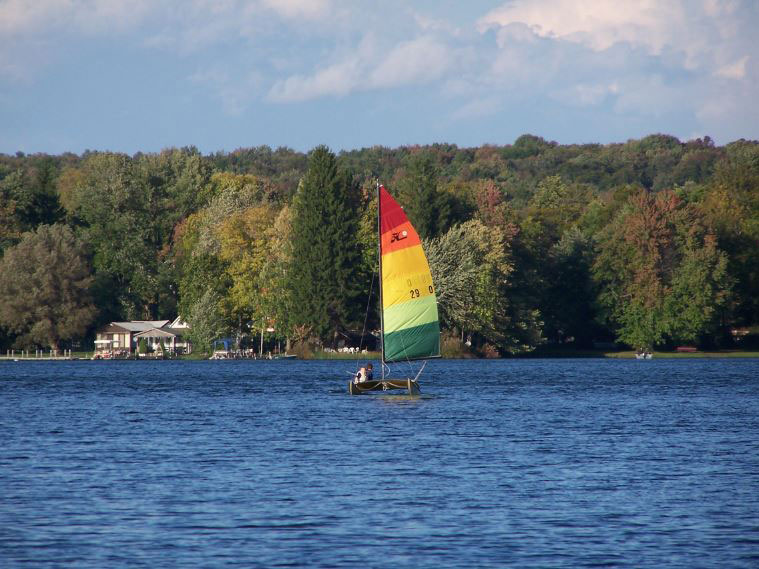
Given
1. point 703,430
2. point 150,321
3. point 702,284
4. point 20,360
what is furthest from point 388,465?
point 150,321

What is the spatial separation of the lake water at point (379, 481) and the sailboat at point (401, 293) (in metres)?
2.44

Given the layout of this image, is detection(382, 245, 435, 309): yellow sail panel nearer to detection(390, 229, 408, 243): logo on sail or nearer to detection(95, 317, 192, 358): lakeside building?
detection(390, 229, 408, 243): logo on sail

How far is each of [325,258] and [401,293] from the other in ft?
183

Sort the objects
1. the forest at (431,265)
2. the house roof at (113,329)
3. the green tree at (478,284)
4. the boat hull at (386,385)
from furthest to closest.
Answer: the house roof at (113,329) → the forest at (431,265) → the green tree at (478,284) → the boat hull at (386,385)

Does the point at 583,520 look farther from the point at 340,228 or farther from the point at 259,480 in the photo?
the point at 340,228

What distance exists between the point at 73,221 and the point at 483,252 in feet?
172

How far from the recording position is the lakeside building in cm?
13112

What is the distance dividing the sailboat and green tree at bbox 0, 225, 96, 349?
69.6 meters

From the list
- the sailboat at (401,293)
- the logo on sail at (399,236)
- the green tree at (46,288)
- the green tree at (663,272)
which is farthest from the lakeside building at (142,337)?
the logo on sail at (399,236)

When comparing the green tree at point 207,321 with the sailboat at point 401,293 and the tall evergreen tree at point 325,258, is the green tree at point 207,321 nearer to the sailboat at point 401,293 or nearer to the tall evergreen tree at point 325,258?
the tall evergreen tree at point 325,258

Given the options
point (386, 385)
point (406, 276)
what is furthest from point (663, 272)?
point (386, 385)

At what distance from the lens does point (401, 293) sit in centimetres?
5797

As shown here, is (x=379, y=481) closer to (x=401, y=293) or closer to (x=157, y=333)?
(x=401, y=293)

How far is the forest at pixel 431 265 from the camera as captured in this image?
374ft
